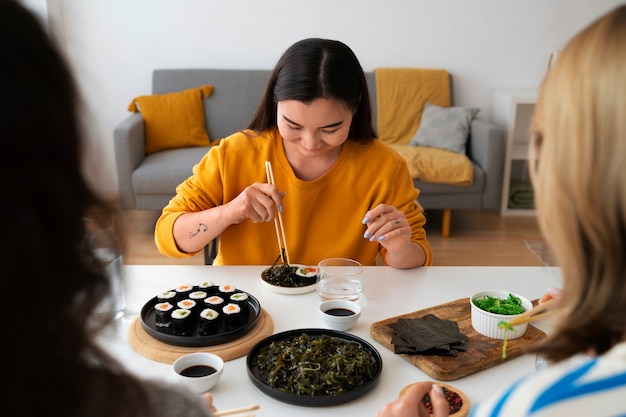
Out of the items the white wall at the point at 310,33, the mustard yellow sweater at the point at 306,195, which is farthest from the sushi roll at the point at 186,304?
the white wall at the point at 310,33

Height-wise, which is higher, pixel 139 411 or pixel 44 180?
pixel 44 180

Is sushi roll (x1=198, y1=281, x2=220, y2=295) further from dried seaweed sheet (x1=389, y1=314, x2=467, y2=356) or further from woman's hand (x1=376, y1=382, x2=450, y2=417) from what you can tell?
woman's hand (x1=376, y1=382, x2=450, y2=417)

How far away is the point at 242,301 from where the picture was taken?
1439 mm

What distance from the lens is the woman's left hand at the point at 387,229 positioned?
5.53 ft

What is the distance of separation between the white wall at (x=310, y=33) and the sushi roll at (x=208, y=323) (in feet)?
11.3

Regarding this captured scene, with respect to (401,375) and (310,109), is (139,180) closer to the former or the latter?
(310,109)

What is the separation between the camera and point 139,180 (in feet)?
12.9

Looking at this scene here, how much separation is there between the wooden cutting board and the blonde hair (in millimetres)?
480

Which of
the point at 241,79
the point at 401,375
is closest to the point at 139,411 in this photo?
the point at 401,375

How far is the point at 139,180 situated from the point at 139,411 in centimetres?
341

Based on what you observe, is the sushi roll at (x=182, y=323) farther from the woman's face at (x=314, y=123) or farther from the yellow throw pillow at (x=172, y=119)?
the yellow throw pillow at (x=172, y=119)

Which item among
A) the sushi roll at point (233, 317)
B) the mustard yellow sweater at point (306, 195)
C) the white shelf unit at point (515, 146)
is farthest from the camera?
the white shelf unit at point (515, 146)

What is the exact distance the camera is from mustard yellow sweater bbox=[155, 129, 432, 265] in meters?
1.89

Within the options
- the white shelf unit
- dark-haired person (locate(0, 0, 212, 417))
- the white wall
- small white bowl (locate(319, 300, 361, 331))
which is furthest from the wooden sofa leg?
dark-haired person (locate(0, 0, 212, 417))
